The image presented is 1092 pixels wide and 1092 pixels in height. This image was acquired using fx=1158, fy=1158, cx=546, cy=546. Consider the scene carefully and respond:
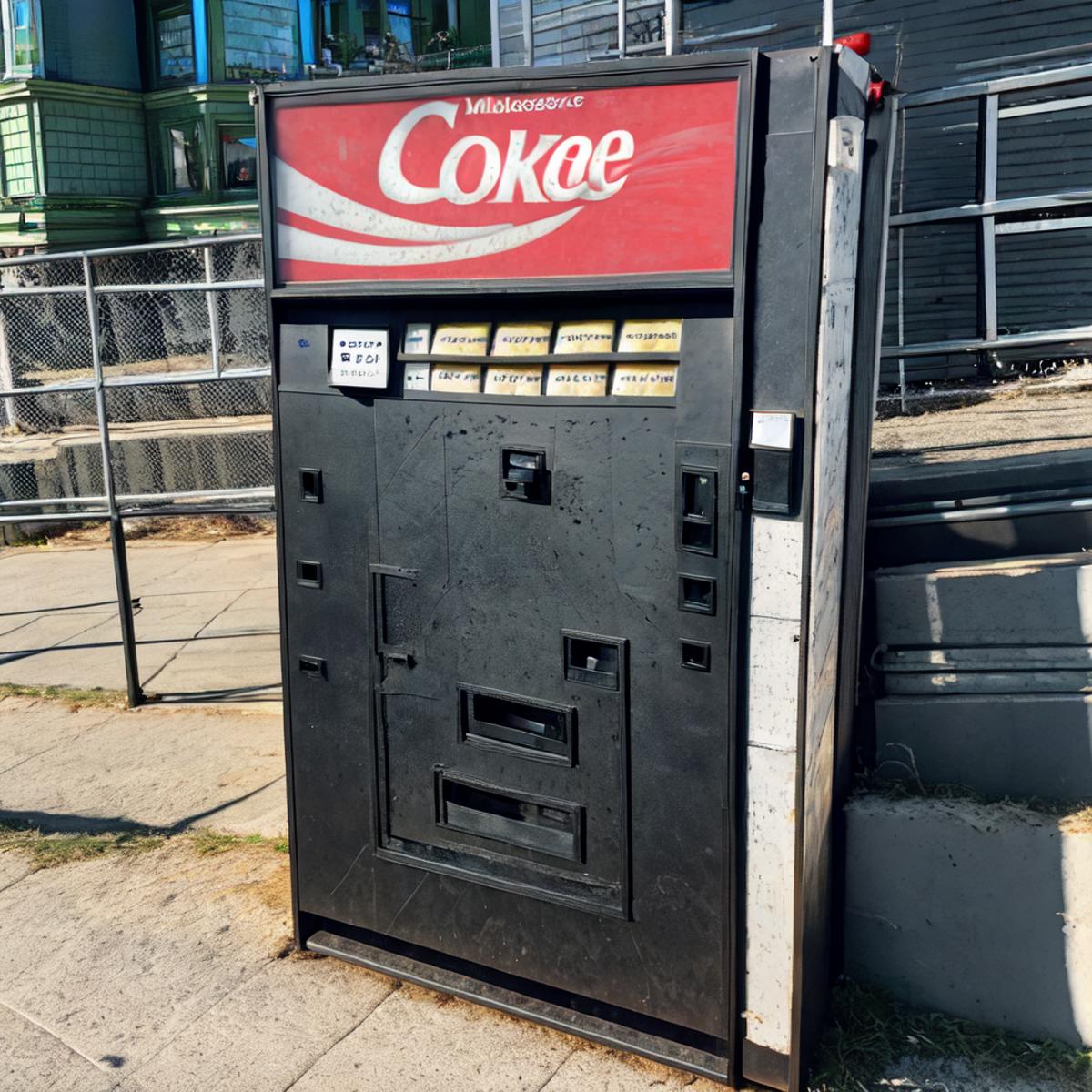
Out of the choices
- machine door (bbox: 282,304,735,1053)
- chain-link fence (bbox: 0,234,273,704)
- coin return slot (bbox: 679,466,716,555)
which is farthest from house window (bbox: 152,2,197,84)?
coin return slot (bbox: 679,466,716,555)

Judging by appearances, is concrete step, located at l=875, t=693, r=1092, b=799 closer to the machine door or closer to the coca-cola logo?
the machine door

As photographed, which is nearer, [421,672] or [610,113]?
[610,113]

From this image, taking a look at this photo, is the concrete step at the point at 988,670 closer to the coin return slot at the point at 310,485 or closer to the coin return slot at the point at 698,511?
the coin return slot at the point at 698,511

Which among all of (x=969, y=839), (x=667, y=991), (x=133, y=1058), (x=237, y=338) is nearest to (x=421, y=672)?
(x=667, y=991)

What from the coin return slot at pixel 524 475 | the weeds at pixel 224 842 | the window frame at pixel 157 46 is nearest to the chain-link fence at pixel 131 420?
the weeds at pixel 224 842

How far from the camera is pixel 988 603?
369 centimetres

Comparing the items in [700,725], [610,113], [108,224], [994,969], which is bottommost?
[994,969]

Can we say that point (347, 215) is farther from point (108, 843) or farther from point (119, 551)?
point (119, 551)

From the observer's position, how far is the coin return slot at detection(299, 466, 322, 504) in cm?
371

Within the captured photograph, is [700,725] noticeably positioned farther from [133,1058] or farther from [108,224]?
[108,224]

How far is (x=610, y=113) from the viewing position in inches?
121

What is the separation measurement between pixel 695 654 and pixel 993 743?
3.82ft

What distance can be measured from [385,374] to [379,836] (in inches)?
59.7

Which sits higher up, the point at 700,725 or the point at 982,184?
the point at 982,184
